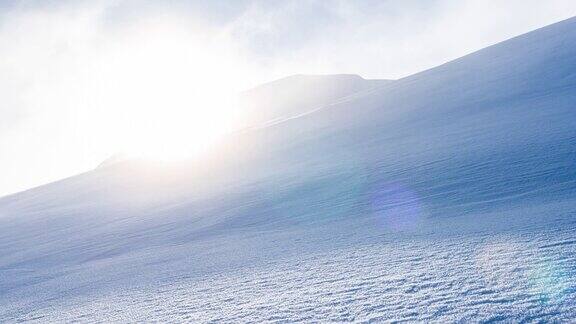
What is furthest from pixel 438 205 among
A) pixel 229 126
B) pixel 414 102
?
pixel 229 126

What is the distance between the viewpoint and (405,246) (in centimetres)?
609

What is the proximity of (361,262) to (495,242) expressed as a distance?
1.59m

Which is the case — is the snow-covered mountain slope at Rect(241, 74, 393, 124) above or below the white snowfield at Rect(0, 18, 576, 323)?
above

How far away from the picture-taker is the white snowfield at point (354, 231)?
172 inches

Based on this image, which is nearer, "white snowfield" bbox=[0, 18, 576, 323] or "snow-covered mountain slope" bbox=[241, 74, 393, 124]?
"white snowfield" bbox=[0, 18, 576, 323]

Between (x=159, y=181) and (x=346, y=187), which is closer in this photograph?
(x=346, y=187)

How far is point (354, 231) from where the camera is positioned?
7.80 m

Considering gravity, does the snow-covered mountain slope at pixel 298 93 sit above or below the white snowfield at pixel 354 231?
above

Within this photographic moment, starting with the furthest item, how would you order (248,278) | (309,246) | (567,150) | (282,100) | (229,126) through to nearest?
1. (282,100)
2. (229,126)
3. (567,150)
4. (309,246)
5. (248,278)

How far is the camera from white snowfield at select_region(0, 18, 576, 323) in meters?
4.36

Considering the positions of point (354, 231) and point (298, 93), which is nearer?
point (354, 231)

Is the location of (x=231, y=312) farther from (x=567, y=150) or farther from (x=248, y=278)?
(x=567, y=150)

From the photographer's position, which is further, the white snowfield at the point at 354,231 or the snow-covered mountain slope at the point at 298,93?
the snow-covered mountain slope at the point at 298,93

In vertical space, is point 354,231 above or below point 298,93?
below
